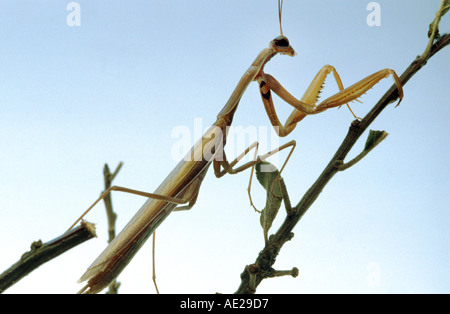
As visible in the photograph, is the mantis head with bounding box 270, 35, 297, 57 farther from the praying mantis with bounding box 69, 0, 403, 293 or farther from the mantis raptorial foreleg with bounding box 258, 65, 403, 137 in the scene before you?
the mantis raptorial foreleg with bounding box 258, 65, 403, 137

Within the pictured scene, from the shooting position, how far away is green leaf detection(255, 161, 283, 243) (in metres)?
1.02

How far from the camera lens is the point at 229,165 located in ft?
5.90

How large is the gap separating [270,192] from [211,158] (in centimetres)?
70

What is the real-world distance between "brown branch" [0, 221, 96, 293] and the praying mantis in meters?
0.66

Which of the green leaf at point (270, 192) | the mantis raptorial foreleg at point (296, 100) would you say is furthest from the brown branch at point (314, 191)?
the mantis raptorial foreleg at point (296, 100)

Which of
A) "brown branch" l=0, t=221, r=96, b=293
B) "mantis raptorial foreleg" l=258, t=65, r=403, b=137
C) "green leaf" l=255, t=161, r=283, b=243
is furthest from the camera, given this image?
"mantis raptorial foreleg" l=258, t=65, r=403, b=137

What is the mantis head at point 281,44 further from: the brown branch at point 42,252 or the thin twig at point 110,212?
the brown branch at point 42,252

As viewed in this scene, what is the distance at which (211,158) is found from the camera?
5.58 feet

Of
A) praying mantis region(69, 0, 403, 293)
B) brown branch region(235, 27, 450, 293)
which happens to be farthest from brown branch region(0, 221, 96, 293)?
praying mantis region(69, 0, 403, 293)

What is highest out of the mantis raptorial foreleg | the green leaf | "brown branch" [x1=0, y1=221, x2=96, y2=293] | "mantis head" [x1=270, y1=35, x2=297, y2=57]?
"mantis head" [x1=270, y1=35, x2=297, y2=57]

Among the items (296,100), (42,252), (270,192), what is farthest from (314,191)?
(296,100)
